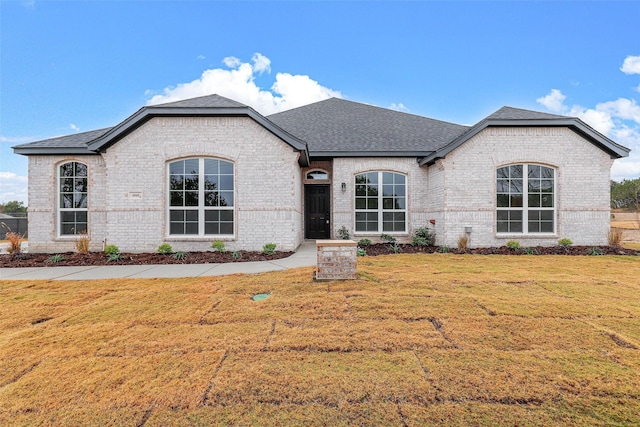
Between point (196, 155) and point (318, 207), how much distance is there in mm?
5484

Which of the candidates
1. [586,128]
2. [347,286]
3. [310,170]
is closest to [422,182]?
[310,170]

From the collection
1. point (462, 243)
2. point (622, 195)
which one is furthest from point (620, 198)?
point (462, 243)

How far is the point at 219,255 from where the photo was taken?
343 inches

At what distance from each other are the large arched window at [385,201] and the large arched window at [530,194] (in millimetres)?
3327

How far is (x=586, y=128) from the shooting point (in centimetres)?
986

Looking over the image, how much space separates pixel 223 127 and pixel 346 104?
9.92m

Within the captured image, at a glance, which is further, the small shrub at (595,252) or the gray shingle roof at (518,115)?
the gray shingle roof at (518,115)

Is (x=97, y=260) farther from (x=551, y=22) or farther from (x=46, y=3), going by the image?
(x=551, y=22)

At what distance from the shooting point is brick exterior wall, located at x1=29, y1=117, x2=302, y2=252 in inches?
364

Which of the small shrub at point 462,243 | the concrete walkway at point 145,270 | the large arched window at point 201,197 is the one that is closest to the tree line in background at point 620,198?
the small shrub at point 462,243

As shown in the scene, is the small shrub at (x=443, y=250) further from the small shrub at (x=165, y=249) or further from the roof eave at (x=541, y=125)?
the small shrub at (x=165, y=249)

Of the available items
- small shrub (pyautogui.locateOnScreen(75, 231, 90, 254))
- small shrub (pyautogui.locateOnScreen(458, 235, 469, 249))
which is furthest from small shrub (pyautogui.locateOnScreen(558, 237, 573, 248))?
small shrub (pyautogui.locateOnScreen(75, 231, 90, 254))

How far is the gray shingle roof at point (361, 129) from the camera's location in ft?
38.1

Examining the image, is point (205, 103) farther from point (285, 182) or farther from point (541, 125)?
point (541, 125)
